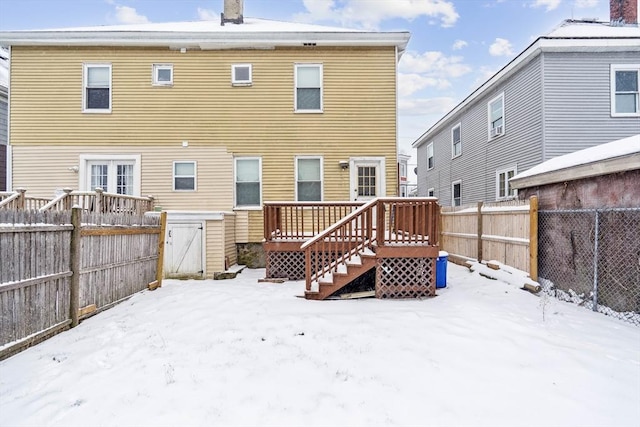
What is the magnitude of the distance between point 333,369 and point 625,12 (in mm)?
15668

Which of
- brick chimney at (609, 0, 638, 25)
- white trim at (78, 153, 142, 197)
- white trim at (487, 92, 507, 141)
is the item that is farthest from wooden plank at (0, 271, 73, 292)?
brick chimney at (609, 0, 638, 25)

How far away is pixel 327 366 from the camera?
359cm

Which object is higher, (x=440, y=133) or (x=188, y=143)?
(x=440, y=133)

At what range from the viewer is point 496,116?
13.6 meters

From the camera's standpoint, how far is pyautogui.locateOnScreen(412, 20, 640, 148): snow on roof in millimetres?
10539

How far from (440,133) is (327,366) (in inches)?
710

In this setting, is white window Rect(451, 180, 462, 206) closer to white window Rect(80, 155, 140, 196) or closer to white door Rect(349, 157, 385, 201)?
white door Rect(349, 157, 385, 201)

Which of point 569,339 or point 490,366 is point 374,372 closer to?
point 490,366

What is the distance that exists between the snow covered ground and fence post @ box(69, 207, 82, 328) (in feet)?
0.80

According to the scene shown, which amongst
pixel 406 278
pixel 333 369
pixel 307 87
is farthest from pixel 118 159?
pixel 333 369

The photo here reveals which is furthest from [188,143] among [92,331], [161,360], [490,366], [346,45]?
[490,366]

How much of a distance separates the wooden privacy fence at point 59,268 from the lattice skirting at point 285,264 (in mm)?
2599

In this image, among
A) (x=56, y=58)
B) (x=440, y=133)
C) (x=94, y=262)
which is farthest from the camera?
(x=440, y=133)

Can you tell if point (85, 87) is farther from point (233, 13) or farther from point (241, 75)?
point (233, 13)
